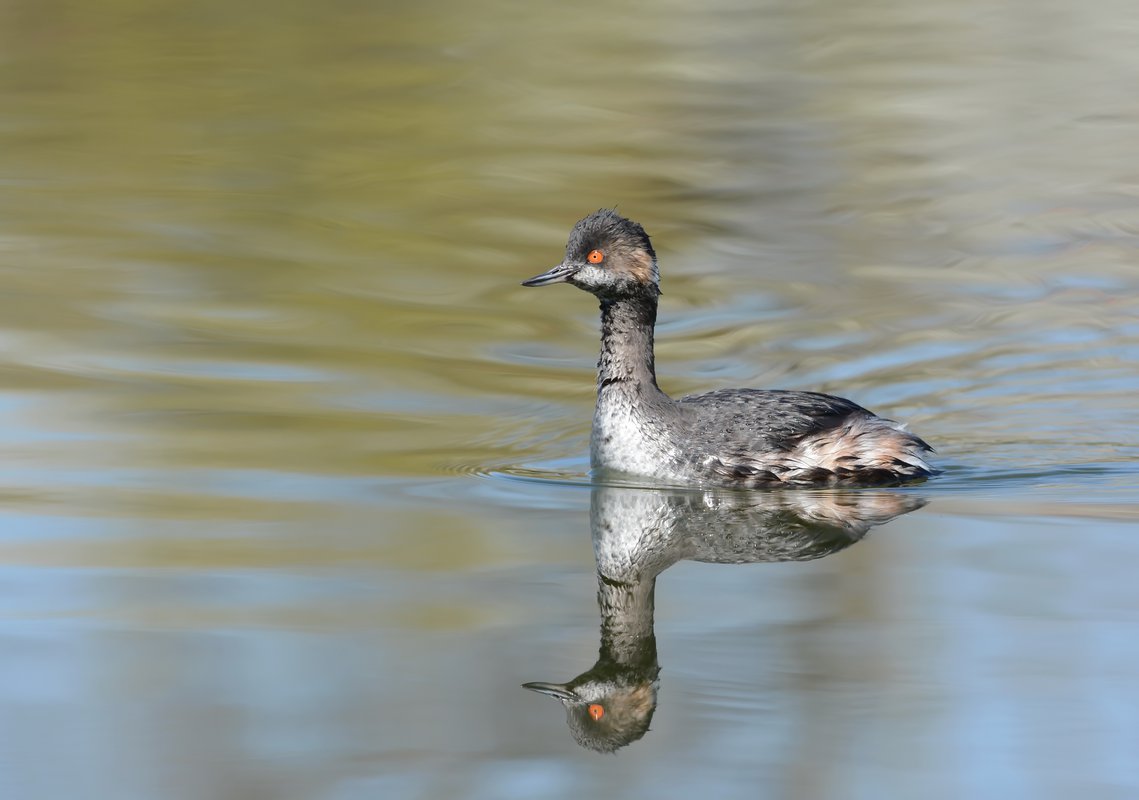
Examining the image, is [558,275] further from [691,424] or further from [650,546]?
[650,546]

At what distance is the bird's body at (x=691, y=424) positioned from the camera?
30.1ft

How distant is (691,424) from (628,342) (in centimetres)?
57

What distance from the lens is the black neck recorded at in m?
9.53

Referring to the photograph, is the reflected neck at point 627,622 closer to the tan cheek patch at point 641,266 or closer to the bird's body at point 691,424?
the bird's body at point 691,424

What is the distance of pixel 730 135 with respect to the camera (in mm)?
18578

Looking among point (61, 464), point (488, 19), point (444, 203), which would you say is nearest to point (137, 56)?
point (488, 19)

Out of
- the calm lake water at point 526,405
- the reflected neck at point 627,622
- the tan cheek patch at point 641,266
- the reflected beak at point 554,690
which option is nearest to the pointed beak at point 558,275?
the tan cheek patch at point 641,266

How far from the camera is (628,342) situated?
9.58 m

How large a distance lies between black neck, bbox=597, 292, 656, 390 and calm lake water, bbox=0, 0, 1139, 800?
2.05 ft

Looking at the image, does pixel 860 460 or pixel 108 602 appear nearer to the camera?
pixel 108 602

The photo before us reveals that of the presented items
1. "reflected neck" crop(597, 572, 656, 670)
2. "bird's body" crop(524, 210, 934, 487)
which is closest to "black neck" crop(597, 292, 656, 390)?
"bird's body" crop(524, 210, 934, 487)

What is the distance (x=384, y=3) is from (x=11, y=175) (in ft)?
31.8

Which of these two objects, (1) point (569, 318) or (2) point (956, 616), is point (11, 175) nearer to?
(1) point (569, 318)

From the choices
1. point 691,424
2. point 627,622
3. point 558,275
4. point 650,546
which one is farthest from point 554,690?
point 558,275
